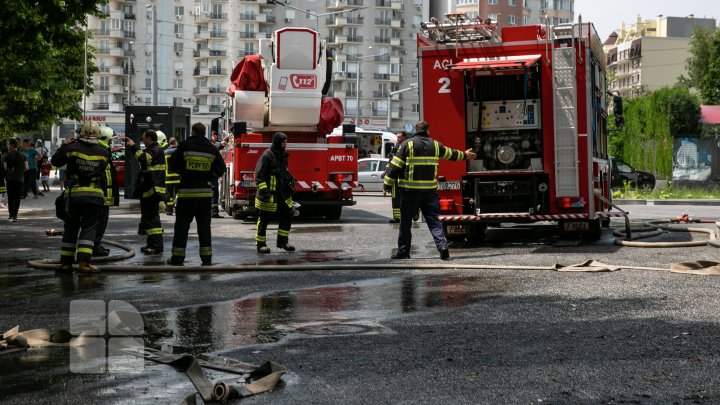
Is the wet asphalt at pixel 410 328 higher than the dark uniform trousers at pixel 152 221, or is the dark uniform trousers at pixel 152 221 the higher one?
the dark uniform trousers at pixel 152 221

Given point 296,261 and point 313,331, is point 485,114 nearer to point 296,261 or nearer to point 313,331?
point 296,261

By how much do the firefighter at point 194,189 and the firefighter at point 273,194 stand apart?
6.83 feet

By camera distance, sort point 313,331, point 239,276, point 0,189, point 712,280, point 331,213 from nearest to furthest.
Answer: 1. point 313,331
2. point 712,280
3. point 239,276
4. point 0,189
5. point 331,213

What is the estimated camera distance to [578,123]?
608 inches

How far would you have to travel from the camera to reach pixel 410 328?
8.20 meters

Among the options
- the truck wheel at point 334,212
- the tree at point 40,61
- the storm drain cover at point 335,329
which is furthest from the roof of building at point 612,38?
the storm drain cover at point 335,329

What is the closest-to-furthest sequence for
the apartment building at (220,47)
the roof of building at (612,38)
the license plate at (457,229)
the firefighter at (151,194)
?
the firefighter at (151,194) < the license plate at (457,229) < the apartment building at (220,47) < the roof of building at (612,38)

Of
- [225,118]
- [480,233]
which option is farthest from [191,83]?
[480,233]

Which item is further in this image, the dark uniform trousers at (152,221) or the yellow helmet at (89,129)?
the dark uniform trousers at (152,221)

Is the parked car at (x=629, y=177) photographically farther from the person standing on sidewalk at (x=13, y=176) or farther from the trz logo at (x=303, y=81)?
the person standing on sidewalk at (x=13, y=176)

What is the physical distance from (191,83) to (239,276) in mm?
106776

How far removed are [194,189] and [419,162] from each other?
2.95 meters

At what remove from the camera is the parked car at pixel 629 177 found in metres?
38.8

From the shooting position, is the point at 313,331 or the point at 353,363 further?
the point at 313,331
